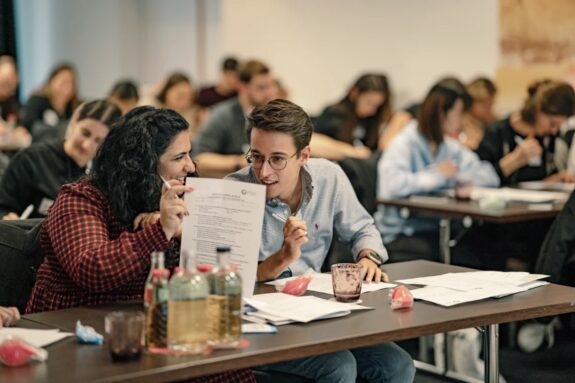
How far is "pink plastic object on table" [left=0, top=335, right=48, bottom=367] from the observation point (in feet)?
6.72

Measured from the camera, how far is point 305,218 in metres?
3.23

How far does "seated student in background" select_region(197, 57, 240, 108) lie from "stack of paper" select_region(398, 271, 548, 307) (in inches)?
256

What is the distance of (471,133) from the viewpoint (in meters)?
7.29

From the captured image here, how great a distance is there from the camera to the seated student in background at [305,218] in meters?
2.79

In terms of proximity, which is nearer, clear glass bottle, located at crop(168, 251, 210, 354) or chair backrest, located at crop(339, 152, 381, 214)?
clear glass bottle, located at crop(168, 251, 210, 354)

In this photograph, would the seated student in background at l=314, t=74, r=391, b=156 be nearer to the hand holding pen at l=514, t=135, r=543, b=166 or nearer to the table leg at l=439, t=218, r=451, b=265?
the hand holding pen at l=514, t=135, r=543, b=166

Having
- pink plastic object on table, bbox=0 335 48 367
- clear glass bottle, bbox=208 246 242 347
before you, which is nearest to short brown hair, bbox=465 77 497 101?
clear glass bottle, bbox=208 246 242 347

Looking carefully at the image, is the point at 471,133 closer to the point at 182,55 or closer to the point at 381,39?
the point at 381,39

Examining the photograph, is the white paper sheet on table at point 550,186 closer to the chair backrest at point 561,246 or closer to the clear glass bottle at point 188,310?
the chair backrest at point 561,246

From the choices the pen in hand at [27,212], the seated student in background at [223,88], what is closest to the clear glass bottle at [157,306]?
the pen in hand at [27,212]

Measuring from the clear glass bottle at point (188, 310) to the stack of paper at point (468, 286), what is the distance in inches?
28.6

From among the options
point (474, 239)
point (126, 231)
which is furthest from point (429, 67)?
point (126, 231)

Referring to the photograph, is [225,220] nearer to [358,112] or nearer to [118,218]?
[118,218]

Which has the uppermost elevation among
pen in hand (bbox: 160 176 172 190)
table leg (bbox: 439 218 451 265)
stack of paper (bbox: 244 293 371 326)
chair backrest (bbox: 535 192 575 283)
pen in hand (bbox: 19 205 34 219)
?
pen in hand (bbox: 160 176 172 190)
